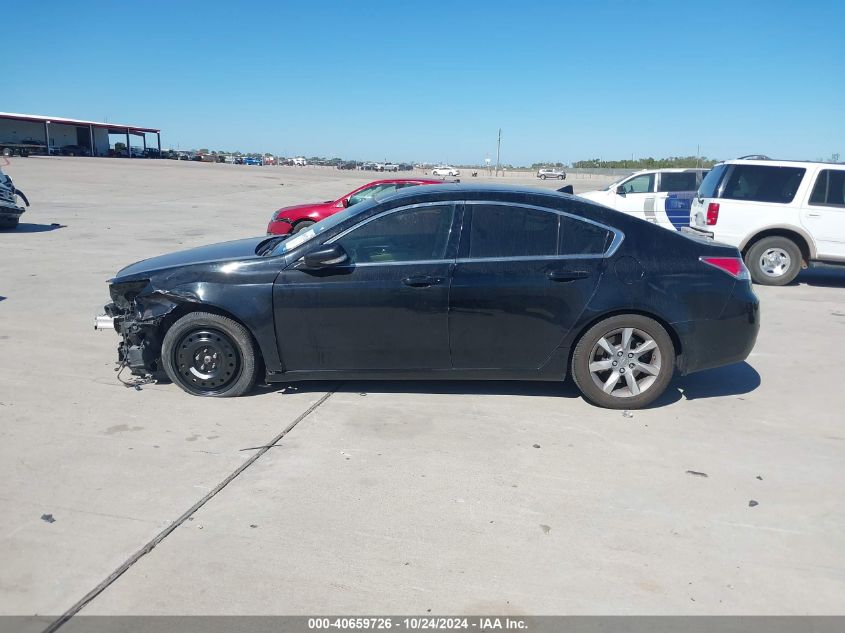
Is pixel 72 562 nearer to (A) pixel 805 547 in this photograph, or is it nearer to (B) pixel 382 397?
(B) pixel 382 397

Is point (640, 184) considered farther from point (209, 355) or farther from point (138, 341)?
point (138, 341)

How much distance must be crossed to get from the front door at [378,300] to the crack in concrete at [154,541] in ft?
2.07

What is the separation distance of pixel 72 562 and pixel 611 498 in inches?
113

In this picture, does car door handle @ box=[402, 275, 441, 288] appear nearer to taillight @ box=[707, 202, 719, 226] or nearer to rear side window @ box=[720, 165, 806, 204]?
taillight @ box=[707, 202, 719, 226]

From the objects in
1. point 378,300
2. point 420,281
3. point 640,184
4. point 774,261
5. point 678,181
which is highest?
point 678,181

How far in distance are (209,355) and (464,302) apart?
2.01 metres

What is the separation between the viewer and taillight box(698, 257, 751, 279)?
17.6 ft

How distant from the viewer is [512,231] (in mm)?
5293

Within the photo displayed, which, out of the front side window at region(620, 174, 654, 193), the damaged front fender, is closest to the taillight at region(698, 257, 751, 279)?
the damaged front fender

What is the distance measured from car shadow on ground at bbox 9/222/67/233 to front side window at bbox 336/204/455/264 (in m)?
12.8

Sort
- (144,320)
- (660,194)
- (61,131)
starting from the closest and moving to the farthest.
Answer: (144,320), (660,194), (61,131)

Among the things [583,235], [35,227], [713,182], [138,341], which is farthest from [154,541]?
[35,227]

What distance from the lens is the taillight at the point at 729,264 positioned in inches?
212
